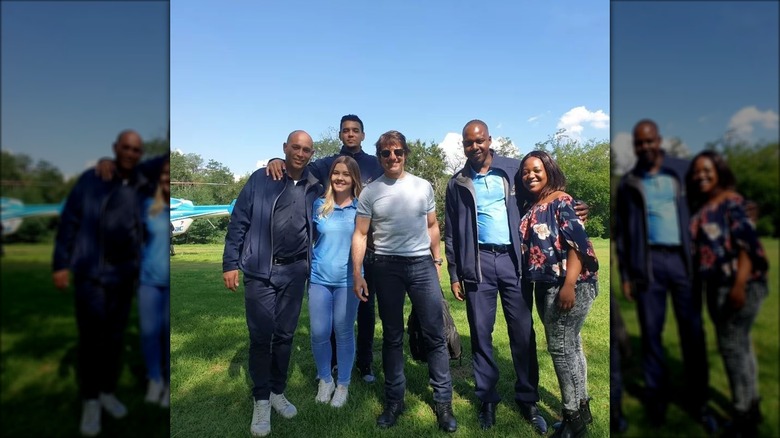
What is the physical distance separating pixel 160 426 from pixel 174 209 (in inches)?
444

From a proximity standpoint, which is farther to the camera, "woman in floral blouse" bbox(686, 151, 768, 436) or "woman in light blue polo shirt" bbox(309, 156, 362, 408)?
"woman in light blue polo shirt" bbox(309, 156, 362, 408)

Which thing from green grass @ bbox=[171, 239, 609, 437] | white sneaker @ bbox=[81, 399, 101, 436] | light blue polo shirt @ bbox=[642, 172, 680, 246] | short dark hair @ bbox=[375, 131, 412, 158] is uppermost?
short dark hair @ bbox=[375, 131, 412, 158]

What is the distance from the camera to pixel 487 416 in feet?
12.1

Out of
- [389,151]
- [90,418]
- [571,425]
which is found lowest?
[571,425]

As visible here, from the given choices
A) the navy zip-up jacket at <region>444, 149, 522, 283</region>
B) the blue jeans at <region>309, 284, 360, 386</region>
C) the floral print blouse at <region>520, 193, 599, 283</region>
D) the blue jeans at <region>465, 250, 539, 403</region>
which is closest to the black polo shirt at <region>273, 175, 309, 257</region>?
the blue jeans at <region>309, 284, 360, 386</region>

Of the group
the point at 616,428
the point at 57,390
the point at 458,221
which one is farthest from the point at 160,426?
the point at 458,221

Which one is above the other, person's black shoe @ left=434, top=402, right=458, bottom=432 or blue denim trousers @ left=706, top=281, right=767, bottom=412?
blue denim trousers @ left=706, top=281, right=767, bottom=412

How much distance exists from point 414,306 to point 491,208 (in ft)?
3.58

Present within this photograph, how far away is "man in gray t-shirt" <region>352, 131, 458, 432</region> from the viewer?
358cm

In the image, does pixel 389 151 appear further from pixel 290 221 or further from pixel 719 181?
pixel 719 181

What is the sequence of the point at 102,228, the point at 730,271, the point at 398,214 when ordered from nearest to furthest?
the point at 730,271
the point at 102,228
the point at 398,214

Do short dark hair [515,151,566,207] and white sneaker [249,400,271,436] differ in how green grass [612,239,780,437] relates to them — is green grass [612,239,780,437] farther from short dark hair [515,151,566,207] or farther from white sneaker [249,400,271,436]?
white sneaker [249,400,271,436]

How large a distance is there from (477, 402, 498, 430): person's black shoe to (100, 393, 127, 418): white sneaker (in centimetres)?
325

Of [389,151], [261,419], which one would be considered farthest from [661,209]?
[261,419]
